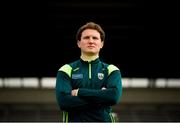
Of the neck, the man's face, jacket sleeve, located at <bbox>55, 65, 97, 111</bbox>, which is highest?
the man's face

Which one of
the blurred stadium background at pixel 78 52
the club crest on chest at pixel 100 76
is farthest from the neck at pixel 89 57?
the blurred stadium background at pixel 78 52

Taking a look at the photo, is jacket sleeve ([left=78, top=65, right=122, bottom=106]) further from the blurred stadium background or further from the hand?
the blurred stadium background

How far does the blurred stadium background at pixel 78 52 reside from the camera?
13609mm

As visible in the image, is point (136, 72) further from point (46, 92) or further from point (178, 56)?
point (46, 92)

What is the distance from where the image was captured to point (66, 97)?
2154 millimetres

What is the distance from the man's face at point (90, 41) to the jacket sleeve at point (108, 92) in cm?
19

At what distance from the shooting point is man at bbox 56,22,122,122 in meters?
2.08

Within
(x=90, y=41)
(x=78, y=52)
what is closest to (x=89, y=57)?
(x=90, y=41)

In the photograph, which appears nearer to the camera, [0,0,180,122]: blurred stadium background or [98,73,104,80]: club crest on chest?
[98,73,104,80]: club crest on chest

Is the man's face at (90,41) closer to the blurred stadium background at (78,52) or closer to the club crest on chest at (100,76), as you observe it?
the club crest on chest at (100,76)

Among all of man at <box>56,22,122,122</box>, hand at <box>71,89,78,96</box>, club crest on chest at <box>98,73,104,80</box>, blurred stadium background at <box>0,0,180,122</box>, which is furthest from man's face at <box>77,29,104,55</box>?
blurred stadium background at <box>0,0,180,122</box>

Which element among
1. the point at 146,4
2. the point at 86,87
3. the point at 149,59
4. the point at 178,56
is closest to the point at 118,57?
the point at 149,59

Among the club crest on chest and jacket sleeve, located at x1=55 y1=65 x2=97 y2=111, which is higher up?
the club crest on chest

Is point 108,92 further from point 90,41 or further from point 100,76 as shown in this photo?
point 90,41
